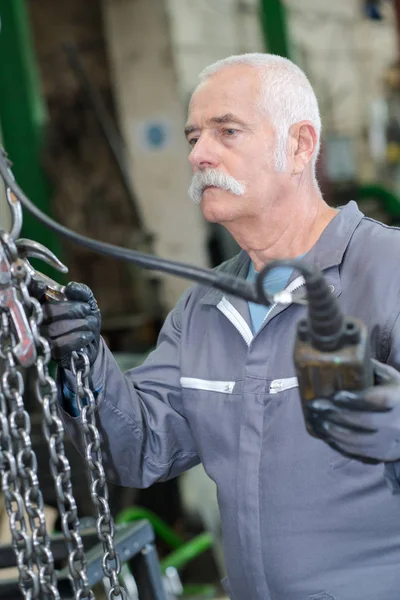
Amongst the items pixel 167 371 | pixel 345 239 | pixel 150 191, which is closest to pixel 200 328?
pixel 167 371

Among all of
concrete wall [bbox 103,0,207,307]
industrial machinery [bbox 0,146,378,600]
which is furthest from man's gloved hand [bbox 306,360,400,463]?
concrete wall [bbox 103,0,207,307]

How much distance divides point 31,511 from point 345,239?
2.69ft

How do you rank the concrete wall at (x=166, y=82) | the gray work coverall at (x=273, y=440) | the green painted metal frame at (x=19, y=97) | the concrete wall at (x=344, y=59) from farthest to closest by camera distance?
the concrete wall at (x=344, y=59) → the concrete wall at (x=166, y=82) → the green painted metal frame at (x=19, y=97) → the gray work coverall at (x=273, y=440)

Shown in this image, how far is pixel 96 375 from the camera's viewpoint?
65.8 inches

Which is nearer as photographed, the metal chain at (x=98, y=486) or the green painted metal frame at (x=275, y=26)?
the metal chain at (x=98, y=486)

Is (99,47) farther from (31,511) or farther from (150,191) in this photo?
(31,511)

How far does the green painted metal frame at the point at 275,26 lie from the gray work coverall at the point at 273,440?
415cm

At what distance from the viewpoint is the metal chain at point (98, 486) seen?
4.55ft

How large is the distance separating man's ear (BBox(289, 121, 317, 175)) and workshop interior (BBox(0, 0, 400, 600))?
1.91 feet

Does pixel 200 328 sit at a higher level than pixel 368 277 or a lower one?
lower

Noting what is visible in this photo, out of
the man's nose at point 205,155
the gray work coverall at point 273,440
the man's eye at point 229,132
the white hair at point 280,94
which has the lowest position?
the gray work coverall at point 273,440

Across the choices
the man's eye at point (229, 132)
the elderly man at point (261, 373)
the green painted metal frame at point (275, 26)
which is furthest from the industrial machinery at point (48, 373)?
the green painted metal frame at point (275, 26)

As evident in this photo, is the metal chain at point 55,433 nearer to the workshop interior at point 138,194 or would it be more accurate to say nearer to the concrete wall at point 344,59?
the workshop interior at point 138,194

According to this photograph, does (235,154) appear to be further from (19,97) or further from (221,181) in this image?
(19,97)
